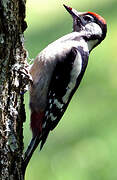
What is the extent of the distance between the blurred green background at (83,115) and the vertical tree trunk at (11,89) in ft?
9.23

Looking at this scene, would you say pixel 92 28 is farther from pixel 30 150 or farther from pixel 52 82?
pixel 30 150

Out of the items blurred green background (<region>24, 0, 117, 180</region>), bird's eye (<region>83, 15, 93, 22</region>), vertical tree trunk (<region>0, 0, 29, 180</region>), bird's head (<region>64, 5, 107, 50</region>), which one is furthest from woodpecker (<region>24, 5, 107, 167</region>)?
blurred green background (<region>24, 0, 117, 180</region>)

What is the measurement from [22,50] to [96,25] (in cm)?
154

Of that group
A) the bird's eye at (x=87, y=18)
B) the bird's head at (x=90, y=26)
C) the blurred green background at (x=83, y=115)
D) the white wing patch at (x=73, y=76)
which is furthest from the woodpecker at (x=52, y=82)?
the blurred green background at (x=83, y=115)

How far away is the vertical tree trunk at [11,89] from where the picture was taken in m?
4.01

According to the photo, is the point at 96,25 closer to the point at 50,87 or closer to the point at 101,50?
the point at 50,87

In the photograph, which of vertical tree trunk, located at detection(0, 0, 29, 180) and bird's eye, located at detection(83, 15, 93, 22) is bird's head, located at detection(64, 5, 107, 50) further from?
vertical tree trunk, located at detection(0, 0, 29, 180)

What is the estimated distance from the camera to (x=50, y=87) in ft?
16.7

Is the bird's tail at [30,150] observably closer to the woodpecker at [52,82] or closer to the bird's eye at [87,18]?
the woodpecker at [52,82]

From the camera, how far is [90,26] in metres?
5.65

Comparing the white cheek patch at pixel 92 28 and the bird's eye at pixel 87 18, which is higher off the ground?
the bird's eye at pixel 87 18

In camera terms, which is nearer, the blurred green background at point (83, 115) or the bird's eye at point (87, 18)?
the bird's eye at point (87, 18)

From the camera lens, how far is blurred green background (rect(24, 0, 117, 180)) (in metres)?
7.29

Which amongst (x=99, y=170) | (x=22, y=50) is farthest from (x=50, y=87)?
(x=99, y=170)
